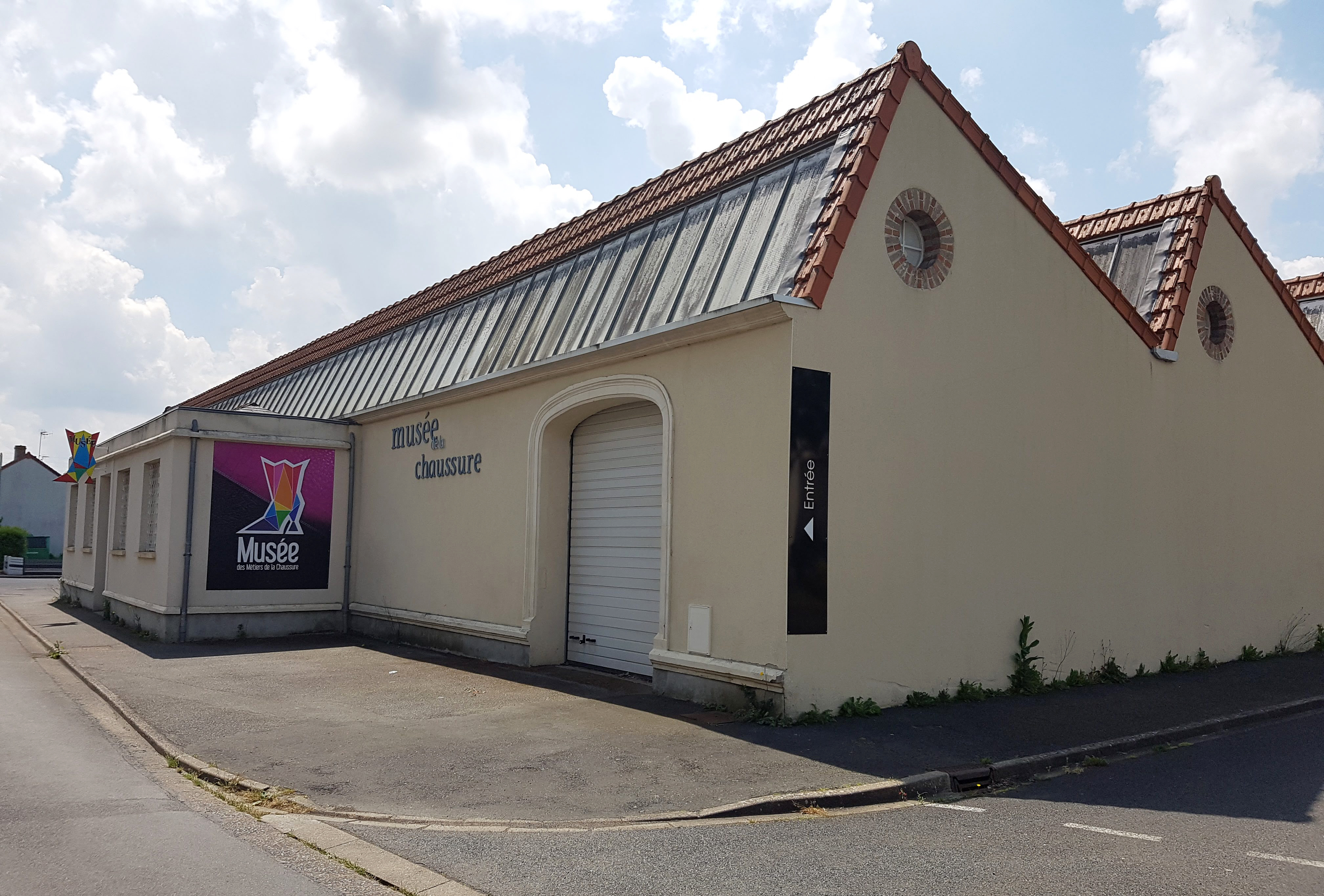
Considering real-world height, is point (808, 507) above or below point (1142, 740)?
above

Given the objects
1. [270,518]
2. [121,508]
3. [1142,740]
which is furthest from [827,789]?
[121,508]

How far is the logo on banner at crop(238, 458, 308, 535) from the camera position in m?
17.2

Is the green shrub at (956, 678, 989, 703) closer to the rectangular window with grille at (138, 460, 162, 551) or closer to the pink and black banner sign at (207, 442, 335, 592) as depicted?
the pink and black banner sign at (207, 442, 335, 592)

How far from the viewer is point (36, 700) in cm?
1098

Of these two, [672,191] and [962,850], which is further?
[672,191]

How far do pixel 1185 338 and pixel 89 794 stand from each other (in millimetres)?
13844

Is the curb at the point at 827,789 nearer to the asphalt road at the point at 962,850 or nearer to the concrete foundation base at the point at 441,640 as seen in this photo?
the asphalt road at the point at 962,850

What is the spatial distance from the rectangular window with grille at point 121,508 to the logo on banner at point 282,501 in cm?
511

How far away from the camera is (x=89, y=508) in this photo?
2419 centimetres

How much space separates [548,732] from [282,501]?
10.3 metres

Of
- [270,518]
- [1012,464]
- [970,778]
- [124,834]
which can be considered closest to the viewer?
[124,834]

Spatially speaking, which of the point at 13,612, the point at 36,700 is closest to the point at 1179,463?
the point at 36,700

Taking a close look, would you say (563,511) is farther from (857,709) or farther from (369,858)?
(369,858)

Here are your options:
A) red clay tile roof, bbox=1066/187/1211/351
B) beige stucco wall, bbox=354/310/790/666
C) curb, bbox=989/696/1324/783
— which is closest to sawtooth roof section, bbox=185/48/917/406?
beige stucco wall, bbox=354/310/790/666
